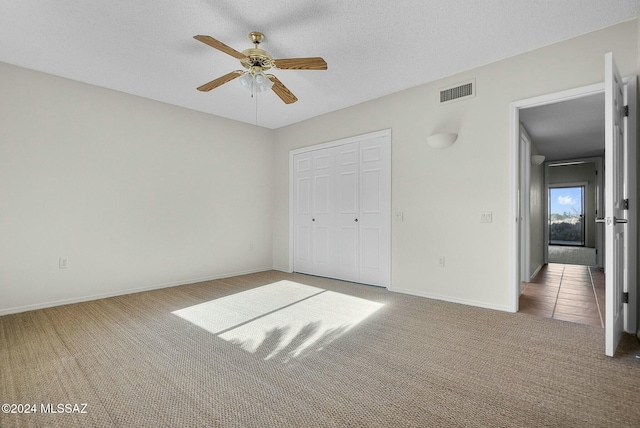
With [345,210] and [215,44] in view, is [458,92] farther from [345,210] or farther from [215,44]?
[215,44]

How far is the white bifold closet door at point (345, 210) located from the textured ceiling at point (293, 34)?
1.15 meters

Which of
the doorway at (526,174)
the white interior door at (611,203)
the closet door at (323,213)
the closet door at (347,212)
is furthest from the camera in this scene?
the closet door at (323,213)

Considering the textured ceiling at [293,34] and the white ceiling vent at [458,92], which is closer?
the textured ceiling at [293,34]

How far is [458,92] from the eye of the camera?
361 centimetres

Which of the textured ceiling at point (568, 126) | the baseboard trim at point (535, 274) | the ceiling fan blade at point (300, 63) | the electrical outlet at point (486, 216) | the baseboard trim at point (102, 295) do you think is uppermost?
the textured ceiling at point (568, 126)

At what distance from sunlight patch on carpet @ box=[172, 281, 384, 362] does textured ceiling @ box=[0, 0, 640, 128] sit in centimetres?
266

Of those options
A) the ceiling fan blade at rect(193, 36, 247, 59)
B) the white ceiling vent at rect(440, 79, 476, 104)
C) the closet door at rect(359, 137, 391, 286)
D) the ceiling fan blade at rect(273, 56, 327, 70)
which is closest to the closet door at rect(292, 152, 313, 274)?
the closet door at rect(359, 137, 391, 286)

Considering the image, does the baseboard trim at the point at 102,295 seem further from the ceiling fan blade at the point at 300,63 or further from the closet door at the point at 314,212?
the ceiling fan blade at the point at 300,63

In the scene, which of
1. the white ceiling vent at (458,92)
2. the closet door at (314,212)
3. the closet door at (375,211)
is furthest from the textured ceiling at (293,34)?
the closet door at (314,212)

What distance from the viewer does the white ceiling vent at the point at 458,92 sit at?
11.5ft

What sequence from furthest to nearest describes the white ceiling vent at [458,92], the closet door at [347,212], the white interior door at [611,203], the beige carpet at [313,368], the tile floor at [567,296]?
the closet door at [347,212] < the white ceiling vent at [458,92] < the tile floor at [567,296] < the white interior door at [611,203] < the beige carpet at [313,368]

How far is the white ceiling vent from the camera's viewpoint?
3.51 metres

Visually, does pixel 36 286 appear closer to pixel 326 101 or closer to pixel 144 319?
pixel 144 319

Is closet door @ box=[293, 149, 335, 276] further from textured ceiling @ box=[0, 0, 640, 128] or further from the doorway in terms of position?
the doorway
